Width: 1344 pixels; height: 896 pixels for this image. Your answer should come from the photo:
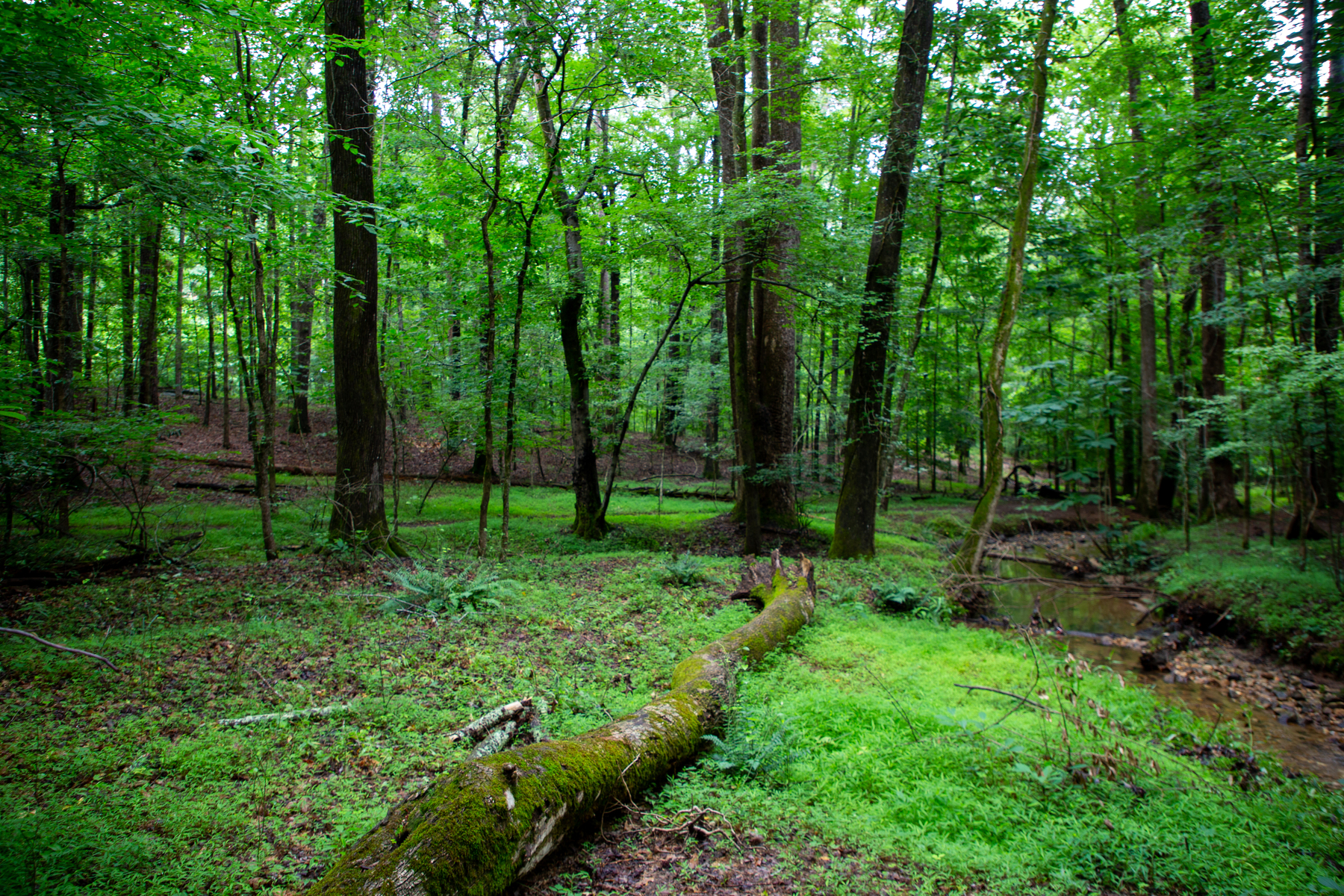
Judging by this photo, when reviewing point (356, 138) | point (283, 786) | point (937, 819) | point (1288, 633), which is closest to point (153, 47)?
point (356, 138)

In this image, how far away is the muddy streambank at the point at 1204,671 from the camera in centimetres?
582

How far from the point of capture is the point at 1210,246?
11.3 metres

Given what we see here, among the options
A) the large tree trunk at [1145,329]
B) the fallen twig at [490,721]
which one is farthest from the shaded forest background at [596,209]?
the fallen twig at [490,721]

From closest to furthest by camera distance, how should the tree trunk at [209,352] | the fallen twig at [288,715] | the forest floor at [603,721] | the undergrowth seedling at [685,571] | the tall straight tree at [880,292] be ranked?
the forest floor at [603,721] → the fallen twig at [288,715] → the undergrowth seedling at [685,571] → the tall straight tree at [880,292] → the tree trunk at [209,352]

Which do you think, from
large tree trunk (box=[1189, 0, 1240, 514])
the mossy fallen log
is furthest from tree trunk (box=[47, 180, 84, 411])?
large tree trunk (box=[1189, 0, 1240, 514])

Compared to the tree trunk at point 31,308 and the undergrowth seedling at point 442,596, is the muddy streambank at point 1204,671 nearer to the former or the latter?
the undergrowth seedling at point 442,596

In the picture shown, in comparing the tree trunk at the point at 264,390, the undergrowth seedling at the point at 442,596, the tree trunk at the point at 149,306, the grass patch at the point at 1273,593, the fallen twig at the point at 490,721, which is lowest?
the grass patch at the point at 1273,593

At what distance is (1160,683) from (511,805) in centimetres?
801

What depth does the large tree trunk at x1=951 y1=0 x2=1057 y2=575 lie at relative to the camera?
813 cm

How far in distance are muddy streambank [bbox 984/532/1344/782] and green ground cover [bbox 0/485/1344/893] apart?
97 cm

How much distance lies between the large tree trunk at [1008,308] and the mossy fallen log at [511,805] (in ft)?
18.3

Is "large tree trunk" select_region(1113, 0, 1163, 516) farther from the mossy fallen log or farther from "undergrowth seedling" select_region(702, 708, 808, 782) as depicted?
the mossy fallen log

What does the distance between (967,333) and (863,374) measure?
14.8m

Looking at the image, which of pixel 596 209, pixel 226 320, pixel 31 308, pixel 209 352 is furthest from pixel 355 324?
pixel 209 352
